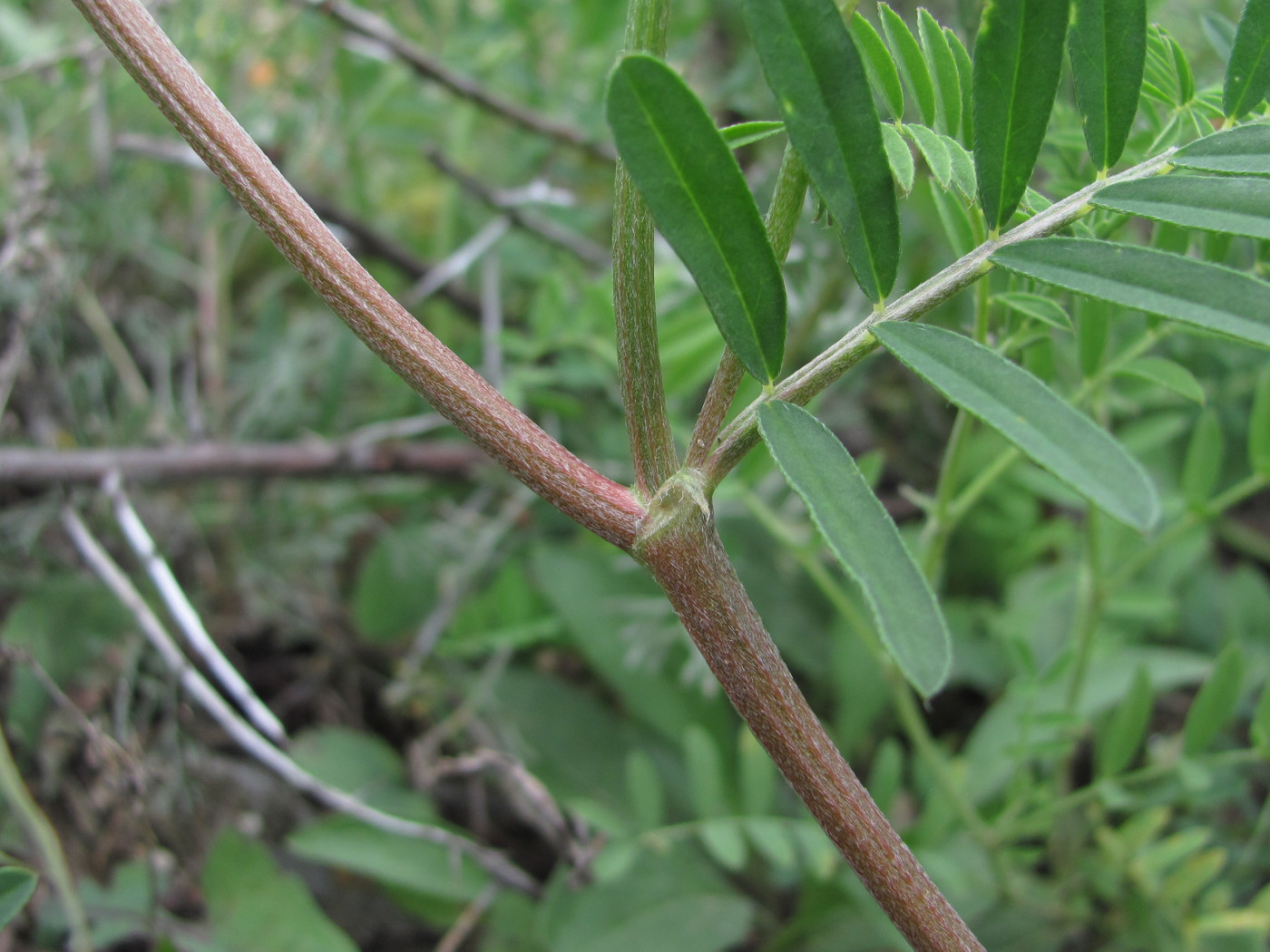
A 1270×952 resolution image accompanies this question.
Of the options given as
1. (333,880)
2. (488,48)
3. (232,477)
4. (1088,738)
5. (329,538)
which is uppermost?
(488,48)

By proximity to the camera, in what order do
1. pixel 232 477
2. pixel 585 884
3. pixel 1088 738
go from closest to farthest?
pixel 585 884
pixel 232 477
pixel 1088 738

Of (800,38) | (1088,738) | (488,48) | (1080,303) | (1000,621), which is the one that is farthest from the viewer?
(488,48)

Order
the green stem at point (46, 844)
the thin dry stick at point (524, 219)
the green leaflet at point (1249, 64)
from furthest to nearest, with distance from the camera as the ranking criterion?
the thin dry stick at point (524, 219), the green stem at point (46, 844), the green leaflet at point (1249, 64)

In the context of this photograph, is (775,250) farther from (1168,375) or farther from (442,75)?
(442,75)

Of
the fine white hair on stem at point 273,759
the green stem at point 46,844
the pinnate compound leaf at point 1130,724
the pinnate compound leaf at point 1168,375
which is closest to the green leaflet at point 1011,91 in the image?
the pinnate compound leaf at point 1168,375

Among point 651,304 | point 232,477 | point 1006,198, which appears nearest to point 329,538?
point 232,477

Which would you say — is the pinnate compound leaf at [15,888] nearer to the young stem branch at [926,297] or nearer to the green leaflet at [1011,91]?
the young stem branch at [926,297]

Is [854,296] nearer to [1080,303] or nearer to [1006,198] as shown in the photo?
[1080,303]
